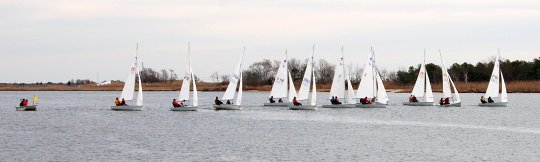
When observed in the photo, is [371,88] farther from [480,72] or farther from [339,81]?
[480,72]

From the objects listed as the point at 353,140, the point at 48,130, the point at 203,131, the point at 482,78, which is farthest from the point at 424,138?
the point at 482,78

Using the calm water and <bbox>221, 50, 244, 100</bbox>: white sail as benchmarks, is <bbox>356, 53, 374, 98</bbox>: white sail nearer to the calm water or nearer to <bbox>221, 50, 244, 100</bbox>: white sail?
the calm water

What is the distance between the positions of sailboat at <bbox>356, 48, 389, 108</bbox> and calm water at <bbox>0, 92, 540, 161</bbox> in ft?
11.2

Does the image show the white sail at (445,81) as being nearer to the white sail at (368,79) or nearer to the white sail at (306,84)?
the white sail at (368,79)

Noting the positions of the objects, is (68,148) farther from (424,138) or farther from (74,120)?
(74,120)

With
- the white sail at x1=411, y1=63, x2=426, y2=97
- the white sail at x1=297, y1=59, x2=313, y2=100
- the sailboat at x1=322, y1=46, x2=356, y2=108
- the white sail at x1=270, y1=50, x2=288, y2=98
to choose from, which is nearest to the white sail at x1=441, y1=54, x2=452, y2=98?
the white sail at x1=411, y1=63, x2=426, y2=97

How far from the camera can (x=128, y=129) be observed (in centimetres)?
5222

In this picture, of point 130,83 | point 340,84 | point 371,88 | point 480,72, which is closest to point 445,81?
point 371,88

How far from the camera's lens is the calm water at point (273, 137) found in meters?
37.2

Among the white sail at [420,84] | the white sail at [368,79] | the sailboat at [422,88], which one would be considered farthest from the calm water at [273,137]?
the white sail at [420,84]

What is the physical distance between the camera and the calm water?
37.2m

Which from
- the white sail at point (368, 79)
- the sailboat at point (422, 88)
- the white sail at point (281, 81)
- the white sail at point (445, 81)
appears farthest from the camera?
the sailboat at point (422, 88)

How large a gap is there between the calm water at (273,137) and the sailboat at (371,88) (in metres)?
3.41

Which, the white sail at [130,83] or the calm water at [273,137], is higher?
the white sail at [130,83]
